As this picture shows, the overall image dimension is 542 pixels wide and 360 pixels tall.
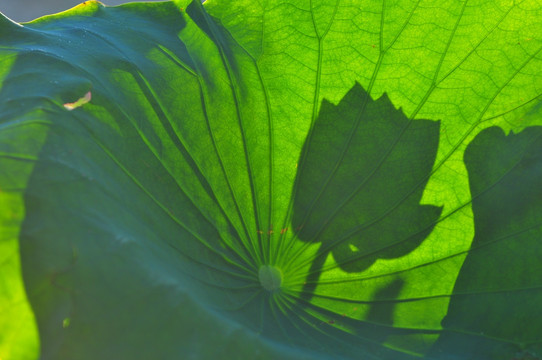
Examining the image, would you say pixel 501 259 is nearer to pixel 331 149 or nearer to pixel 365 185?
pixel 365 185

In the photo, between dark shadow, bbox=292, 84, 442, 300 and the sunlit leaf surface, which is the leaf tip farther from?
dark shadow, bbox=292, 84, 442, 300

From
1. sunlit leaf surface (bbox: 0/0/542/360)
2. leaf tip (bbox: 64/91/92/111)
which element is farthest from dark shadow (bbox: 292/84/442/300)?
leaf tip (bbox: 64/91/92/111)

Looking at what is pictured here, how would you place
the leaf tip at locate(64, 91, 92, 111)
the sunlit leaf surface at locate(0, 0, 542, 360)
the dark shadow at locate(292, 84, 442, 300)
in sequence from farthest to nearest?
1. the dark shadow at locate(292, 84, 442, 300)
2. the sunlit leaf surface at locate(0, 0, 542, 360)
3. the leaf tip at locate(64, 91, 92, 111)

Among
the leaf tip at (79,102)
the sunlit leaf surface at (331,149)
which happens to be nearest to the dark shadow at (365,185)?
the sunlit leaf surface at (331,149)

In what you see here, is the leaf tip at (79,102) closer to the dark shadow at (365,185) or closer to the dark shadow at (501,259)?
the dark shadow at (365,185)

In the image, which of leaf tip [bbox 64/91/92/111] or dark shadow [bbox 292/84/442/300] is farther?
dark shadow [bbox 292/84/442/300]
